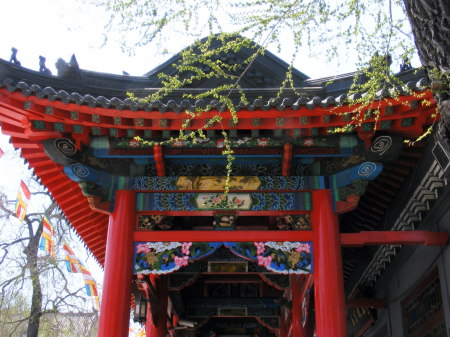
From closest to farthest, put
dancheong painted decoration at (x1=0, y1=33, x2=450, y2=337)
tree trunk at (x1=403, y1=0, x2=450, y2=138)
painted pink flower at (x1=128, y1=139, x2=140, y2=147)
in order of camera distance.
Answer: tree trunk at (x1=403, y1=0, x2=450, y2=138)
dancheong painted decoration at (x1=0, y1=33, x2=450, y2=337)
painted pink flower at (x1=128, y1=139, x2=140, y2=147)

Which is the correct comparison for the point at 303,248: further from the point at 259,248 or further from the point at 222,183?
the point at 222,183

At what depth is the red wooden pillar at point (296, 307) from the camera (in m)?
8.40

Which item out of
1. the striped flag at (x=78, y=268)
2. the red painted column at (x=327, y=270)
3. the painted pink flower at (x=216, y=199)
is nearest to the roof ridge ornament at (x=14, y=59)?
the painted pink flower at (x=216, y=199)

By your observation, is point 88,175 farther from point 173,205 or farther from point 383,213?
point 383,213

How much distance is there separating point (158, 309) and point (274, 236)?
10.5 feet

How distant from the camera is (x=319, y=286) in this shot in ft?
18.1

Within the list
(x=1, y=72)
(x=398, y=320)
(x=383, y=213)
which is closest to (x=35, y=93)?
(x=1, y=72)

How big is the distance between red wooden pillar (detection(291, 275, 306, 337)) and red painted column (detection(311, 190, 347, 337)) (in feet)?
9.11

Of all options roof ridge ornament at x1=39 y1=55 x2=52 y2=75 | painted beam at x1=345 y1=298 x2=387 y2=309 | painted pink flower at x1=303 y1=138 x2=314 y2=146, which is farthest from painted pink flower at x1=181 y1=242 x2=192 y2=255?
painted beam at x1=345 y1=298 x2=387 y2=309

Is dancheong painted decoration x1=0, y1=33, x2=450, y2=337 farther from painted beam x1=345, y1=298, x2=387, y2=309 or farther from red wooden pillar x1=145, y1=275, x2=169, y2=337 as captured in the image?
red wooden pillar x1=145, y1=275, x2=169, y2=337

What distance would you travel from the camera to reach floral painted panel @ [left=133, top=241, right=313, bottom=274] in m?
5.70

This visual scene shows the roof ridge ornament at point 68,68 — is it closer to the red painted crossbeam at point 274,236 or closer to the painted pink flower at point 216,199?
the red painted crossbeam at point 274,236

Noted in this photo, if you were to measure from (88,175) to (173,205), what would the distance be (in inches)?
35.8

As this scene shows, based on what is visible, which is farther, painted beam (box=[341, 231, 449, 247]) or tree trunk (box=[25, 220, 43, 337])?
tree trunk (box=[25, 220, 43, 337])
